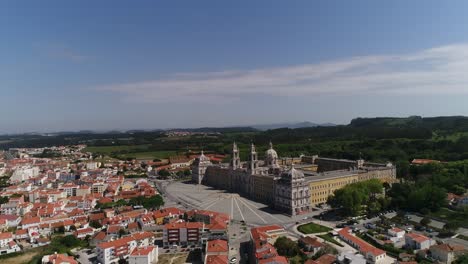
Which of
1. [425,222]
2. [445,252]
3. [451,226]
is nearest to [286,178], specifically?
Result: [425,222]

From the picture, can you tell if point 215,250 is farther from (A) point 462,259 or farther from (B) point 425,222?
(B) point 425,222

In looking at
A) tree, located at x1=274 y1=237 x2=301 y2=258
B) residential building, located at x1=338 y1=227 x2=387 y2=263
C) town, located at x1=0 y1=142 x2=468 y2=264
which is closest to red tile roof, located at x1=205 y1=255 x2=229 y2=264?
town, located at x1=0 y1=142 x2=468 y2=264

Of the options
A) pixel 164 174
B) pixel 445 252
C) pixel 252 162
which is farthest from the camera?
pixel 164 174

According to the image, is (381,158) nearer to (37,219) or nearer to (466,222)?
(466,222)

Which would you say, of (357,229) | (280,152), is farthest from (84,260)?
(280,152)

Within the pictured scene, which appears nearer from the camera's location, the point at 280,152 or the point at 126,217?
the point at 126,217

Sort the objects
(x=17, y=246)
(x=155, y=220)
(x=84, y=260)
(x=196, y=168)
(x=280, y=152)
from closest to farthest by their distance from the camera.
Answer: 1. (x=84, y=260)
2. (x=17, y=246)
3. (x=155, y=220)
4. (x=196, y=168)
5. (x=280, y=152)
